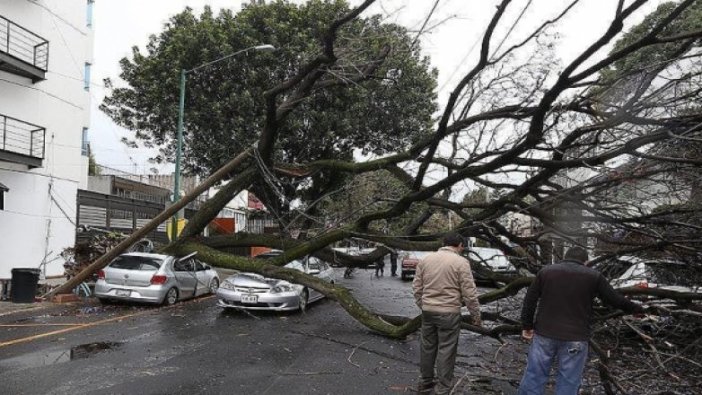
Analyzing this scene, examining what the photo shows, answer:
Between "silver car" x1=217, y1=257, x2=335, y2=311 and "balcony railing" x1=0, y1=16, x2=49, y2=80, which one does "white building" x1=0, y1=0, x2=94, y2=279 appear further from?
"silver car" x1=217, y1=257, x2=335, y2=311

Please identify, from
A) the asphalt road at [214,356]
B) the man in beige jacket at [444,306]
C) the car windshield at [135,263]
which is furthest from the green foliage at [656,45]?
the car windshield at [135,263]

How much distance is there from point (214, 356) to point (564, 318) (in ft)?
17.5

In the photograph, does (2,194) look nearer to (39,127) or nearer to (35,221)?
(35,221)

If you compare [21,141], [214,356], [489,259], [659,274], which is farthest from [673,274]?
[21,141]

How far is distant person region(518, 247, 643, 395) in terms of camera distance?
17.1ft

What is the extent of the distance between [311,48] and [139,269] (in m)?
10.5

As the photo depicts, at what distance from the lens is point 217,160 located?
23453 millimetres

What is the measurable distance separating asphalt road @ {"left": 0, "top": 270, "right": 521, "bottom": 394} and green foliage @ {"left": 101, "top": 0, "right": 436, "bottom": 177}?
10.6 m

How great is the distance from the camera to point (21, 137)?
18734 millimetres

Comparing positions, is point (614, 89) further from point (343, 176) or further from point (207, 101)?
point (207, 101)

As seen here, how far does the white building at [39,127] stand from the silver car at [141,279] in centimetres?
576

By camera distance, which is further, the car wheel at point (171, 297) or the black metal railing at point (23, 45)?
the black metal railing at point (23, 45)

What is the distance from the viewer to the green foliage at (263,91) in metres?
22.2

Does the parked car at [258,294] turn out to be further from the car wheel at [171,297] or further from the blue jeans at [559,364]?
the blue jeans at [559,364]
